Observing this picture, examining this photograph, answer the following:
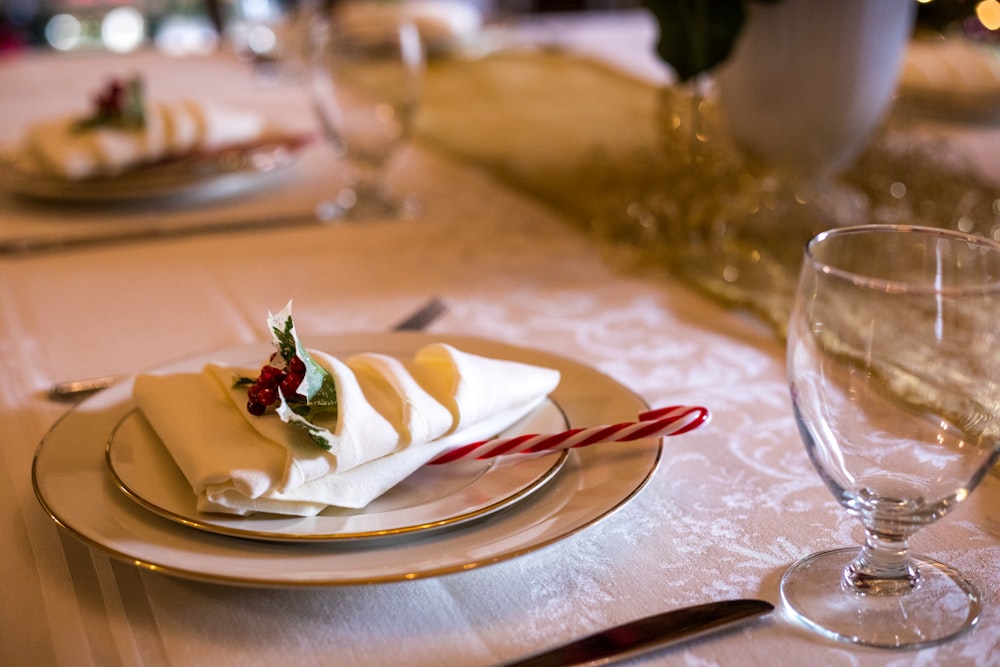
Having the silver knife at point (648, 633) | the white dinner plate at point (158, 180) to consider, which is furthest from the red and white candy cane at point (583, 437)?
the white dinner plate at point (158, 180)

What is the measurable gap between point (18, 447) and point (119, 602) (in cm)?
21

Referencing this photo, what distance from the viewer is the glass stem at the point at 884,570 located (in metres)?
0.49

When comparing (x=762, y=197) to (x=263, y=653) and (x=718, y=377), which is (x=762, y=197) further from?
(x=263, y=653)

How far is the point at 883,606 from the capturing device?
0.48m

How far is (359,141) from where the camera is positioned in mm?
1177

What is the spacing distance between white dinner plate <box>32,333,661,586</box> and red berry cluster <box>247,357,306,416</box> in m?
0.07

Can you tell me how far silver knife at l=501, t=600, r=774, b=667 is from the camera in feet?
1.47

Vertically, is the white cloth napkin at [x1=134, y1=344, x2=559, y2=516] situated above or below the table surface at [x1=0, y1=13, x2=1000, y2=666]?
above

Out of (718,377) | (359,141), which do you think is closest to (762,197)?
(718,377)

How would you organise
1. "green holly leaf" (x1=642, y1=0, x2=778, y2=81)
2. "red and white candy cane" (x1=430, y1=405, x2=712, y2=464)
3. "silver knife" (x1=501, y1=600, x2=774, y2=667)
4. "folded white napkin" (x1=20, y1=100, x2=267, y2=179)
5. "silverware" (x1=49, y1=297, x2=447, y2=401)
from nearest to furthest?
"silver knife" (x1=501, y1=600, x2=774, y2=667) → "red and white candy cane" (x1=430, y1=405, x2=712, y2=464) → "silverware" (x1=49, y1=297, x2=447, y2=401) → "green holly leaf" (x1=642, y1=0, x2=778, y2=81) → "folded white napkin" (x1=20, y1=100, x2=267, y2=179)

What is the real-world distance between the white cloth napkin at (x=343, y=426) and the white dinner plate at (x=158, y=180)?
1.92 feet

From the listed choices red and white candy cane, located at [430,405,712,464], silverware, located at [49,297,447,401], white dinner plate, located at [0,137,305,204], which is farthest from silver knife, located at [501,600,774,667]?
white dinner plate, located at [0,137,305,204]

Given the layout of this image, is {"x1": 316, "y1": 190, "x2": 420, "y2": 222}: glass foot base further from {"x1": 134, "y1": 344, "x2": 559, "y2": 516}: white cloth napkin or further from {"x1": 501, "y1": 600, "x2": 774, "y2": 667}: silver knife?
{"x1": 501, "y1": 600, "x2": 774, "y2": 667}: silver knife

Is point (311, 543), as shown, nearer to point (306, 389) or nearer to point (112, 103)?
point (306, 389)
